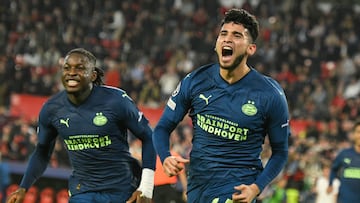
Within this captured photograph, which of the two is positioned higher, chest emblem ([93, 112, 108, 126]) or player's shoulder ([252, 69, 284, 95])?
player's shoulder ([252, 69, 284, 95])

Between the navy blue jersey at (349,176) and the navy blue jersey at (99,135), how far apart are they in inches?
194

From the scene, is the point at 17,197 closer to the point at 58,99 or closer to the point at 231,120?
the point at 58,99

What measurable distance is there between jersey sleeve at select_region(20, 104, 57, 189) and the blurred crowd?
9590 millimetres

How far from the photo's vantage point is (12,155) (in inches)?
664

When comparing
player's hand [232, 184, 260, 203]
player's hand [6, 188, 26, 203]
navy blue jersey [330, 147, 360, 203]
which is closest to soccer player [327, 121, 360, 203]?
navy blue jersey [330, 147, 360, 203]

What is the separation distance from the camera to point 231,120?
5.86 m

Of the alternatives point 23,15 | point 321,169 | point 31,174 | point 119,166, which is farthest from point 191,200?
point 23,15

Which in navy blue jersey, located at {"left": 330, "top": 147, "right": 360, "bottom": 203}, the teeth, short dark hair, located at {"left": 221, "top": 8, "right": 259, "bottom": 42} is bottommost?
navy blue jersey, located at {"left": 330, "top": 147, "right": 360, "bottom": 203}

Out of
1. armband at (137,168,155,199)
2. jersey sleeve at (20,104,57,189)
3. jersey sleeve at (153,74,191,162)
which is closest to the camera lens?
jersey sleeve at (153,74,191,162)

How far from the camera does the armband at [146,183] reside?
22.2 ft

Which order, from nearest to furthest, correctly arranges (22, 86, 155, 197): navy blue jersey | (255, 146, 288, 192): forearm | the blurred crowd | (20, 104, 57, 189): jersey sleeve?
1. (255, 146, 288, 192): forearm
2. (22, 86, 155, 197): navy blue jersey
3. (20, 104, 57, 189): jersey sleeve
4. the blurred crowd

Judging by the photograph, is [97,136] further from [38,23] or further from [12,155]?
[38,23]

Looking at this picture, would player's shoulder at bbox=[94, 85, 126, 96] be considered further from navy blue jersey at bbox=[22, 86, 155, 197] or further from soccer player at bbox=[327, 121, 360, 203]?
soccer player at bbox=[327, 121, 360, 203]

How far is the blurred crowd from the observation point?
19078 millimetres
